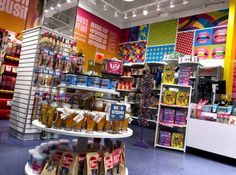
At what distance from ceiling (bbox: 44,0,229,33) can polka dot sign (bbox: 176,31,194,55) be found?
0.83m

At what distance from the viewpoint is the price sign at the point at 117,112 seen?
207 cm

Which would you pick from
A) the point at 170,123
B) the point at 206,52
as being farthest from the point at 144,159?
the point at 206,52

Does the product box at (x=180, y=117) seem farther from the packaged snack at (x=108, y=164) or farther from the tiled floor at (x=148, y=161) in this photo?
the packaged snack at (x=108, y=164)

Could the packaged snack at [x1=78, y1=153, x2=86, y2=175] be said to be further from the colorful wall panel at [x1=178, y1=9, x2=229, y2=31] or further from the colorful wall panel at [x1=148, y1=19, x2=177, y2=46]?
the colorful wall panel at [x1=148, y1=19, x2=177, y2=46]

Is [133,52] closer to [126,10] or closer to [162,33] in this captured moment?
[162,33]

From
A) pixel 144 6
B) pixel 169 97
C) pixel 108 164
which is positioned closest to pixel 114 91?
pixel 108 164

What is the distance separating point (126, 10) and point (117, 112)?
8.21 metres

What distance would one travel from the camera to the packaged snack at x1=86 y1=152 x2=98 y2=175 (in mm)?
2076

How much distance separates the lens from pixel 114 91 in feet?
7.84

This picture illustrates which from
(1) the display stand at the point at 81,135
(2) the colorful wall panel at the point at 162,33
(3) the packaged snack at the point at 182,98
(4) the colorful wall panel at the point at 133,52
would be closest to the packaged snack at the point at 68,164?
(1) the display stand at the point at 81,135

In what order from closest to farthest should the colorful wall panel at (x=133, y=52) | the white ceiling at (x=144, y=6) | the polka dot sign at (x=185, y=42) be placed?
the white ceiling at (x=144, y=6) → the polka dot sign at (x=185, y=42) → the colorful wall panel at (x=133, y=52)

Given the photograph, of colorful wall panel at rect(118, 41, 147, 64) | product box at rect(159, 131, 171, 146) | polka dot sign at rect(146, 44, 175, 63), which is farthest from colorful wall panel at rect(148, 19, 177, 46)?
product box at rect(159, 131, 171, 146)

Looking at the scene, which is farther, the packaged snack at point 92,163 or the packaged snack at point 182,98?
the packaged snack at point 182,98

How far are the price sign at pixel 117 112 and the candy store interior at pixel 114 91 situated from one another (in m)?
0.01
